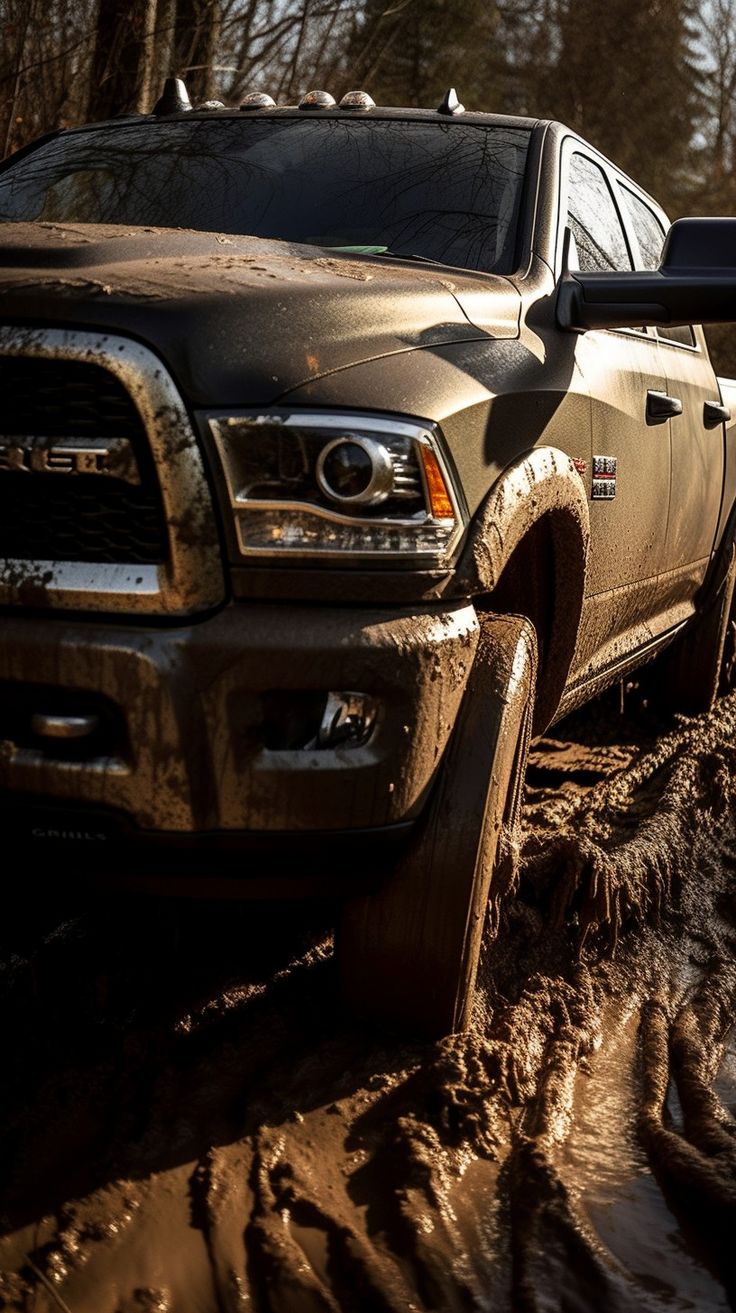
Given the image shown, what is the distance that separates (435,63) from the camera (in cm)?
2130

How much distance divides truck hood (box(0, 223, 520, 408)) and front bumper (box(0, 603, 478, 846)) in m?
0.36

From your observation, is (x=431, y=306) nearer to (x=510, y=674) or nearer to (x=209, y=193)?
(x=510, y=674)

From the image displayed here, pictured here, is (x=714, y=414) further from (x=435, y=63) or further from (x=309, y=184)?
(x=435, y=63)

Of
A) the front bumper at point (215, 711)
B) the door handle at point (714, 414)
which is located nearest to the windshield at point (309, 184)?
the front bumper at point (215, 711)

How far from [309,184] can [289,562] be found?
1.50 meters

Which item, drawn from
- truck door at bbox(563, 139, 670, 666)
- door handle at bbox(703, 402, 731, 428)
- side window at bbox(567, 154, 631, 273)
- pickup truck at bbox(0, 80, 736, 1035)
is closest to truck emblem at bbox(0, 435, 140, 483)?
pickup truck at bbox(0, 80, 736, 1035)

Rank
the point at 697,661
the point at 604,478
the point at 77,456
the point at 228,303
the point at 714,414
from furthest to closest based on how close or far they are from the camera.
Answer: the point at 697,661, the point at 714,414, the point at 604,478, the point at 228,303, the point at 77,456

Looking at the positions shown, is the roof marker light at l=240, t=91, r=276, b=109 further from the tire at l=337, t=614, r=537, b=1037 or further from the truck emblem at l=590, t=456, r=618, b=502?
the tire at l=337, t=614, r=537, b=1037

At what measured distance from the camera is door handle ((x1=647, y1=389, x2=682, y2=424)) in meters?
3.68

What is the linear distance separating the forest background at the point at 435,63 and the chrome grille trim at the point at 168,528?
6860 millimetres

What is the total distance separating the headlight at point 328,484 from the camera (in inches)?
81.4

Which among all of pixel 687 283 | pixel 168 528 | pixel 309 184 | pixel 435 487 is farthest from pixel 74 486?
pixel 309 184

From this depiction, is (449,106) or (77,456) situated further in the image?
(449,106)

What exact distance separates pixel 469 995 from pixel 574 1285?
2.22 ft
